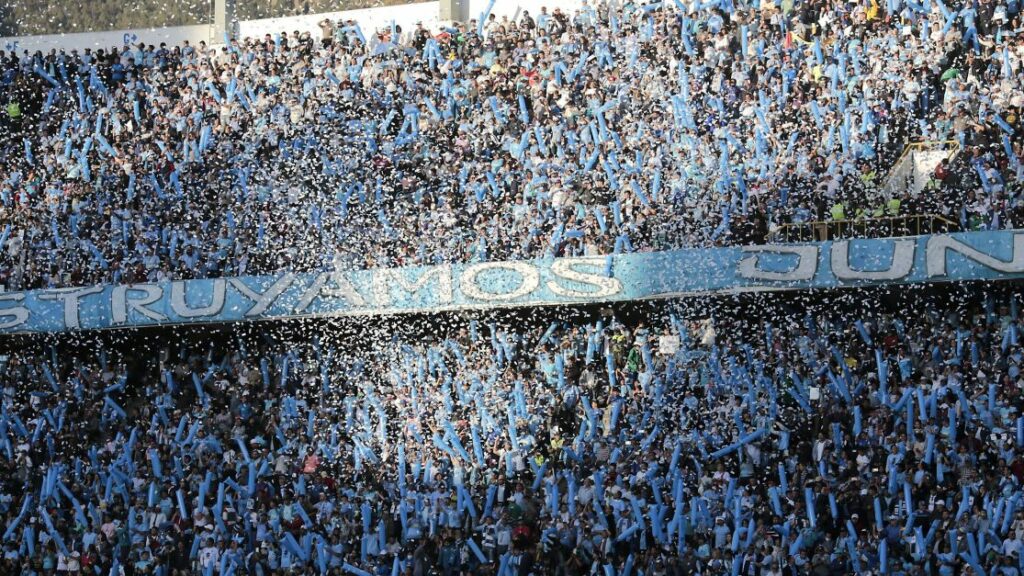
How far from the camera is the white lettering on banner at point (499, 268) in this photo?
2308cm

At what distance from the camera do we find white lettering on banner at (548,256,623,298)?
22.7 m

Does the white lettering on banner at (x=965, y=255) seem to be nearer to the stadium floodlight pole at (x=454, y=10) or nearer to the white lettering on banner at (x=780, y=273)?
the white lettering on banner at (x=780, y=273)

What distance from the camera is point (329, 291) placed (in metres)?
23.9

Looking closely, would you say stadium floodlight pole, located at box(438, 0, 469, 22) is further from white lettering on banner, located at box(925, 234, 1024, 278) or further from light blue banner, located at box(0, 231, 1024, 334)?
white lettering on banner, located at box(925, 234, 1024, 278)

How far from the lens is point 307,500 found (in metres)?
22.1

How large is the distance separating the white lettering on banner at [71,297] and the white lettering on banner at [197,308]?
4.02ft

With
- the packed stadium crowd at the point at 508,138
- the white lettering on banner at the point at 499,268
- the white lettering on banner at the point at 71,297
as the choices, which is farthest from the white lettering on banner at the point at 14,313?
the white lettering on banner at the point at 499,268

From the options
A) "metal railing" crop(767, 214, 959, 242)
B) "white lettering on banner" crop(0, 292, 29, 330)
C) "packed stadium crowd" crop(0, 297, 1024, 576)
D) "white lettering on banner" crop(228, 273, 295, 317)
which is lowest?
"packed stadium crowd" crop(0, 297, 1024, 576)

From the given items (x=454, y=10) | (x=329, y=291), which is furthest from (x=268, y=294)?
(x=454, y=10)

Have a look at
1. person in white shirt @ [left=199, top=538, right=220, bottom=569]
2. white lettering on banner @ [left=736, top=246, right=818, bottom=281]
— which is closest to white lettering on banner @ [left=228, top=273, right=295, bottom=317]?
person in white shirt @ [left=199, top=538, right=220, bottom=569]

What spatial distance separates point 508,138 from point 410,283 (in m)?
3.22

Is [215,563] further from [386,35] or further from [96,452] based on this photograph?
[386,35]

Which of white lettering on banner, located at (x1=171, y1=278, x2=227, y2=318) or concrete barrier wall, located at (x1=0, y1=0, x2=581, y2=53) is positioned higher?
concrete barrier wall, located at (x1=0, y1=0, x2=581, y2=53)

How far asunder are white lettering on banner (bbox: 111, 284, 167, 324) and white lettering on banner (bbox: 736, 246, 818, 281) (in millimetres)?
8102
